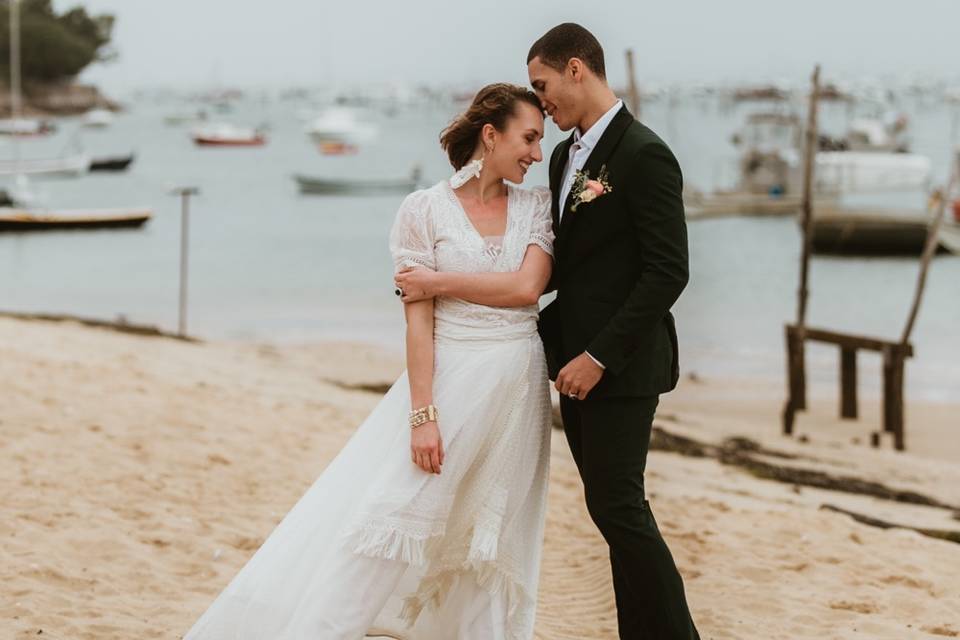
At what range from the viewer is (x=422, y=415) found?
371 cm

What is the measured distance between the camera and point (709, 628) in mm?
4965

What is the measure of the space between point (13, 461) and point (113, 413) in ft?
4.99

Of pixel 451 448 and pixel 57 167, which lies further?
pixel 57 167

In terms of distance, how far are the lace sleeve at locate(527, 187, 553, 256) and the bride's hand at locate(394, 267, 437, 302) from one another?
319 mm

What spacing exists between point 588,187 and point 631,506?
95 centimetres

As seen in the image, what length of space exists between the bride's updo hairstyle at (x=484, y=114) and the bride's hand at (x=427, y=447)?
0.83m

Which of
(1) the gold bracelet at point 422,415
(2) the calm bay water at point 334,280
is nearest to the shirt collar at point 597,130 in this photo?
(1) the gold bracelet at point 422,415

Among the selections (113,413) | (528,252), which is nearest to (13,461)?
(113,413)

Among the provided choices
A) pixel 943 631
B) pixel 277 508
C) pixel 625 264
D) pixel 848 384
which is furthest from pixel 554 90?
pixel 848 384

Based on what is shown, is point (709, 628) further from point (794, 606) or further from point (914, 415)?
point (914, 415)

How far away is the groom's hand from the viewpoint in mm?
3623

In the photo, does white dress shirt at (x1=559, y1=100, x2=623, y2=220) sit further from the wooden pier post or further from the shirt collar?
the wooden pier post

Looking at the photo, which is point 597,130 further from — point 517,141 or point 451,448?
point 451,448

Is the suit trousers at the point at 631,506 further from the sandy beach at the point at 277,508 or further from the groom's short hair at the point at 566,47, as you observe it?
the sandy beach at the point at 277,508
